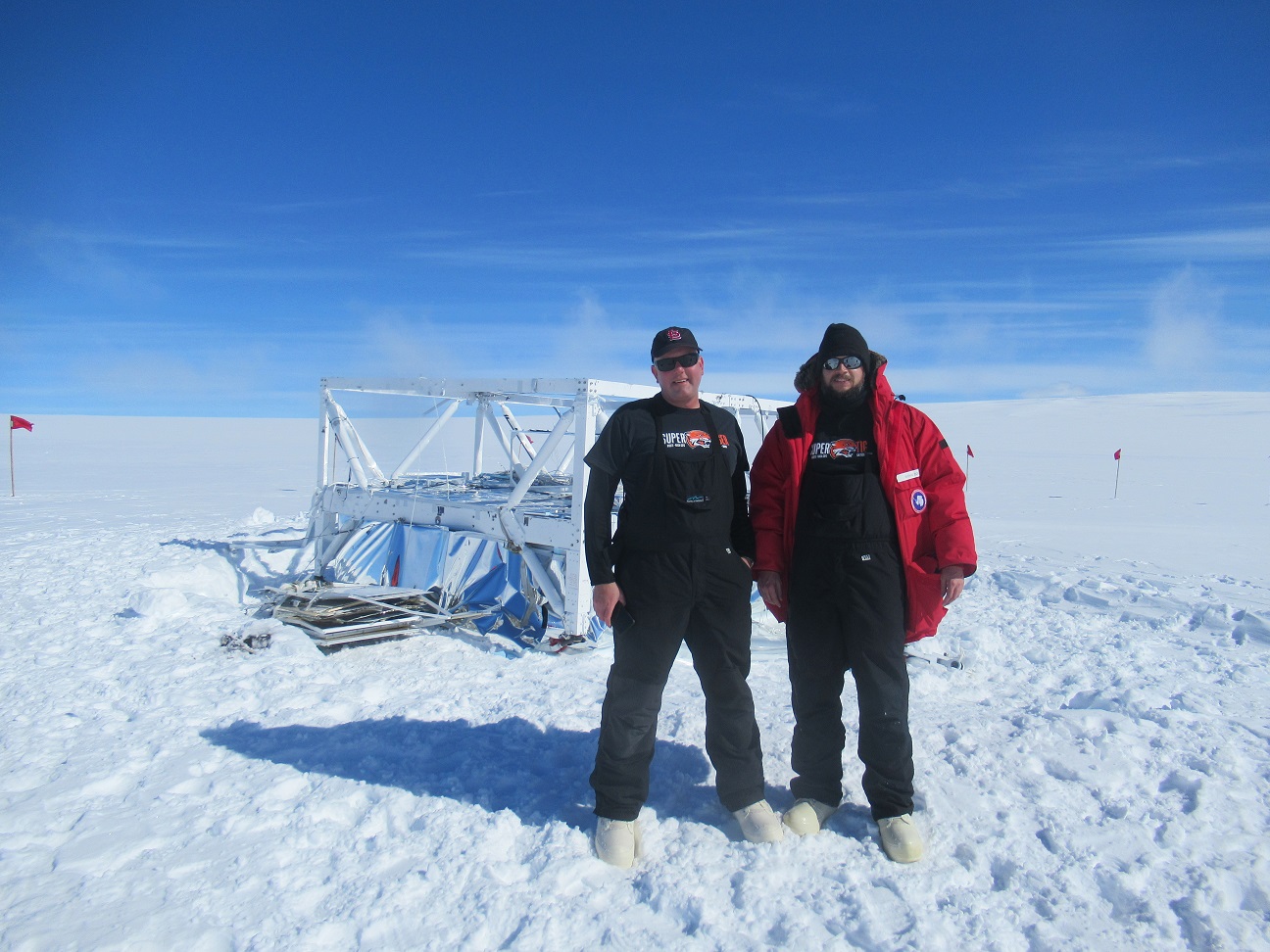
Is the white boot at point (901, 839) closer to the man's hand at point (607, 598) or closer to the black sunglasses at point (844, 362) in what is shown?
the man's hand at point (607, 598)

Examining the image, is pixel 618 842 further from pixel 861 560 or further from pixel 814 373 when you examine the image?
pixel 814 373

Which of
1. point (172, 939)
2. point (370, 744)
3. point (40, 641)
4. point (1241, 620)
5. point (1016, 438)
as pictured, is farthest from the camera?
point (1016, 438)

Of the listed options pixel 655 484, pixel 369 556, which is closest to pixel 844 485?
pixel 655 484

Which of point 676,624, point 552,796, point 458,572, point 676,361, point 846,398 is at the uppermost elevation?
point 676,361

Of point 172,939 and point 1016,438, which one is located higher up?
point 1016,438

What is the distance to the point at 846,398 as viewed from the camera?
327 centimetres

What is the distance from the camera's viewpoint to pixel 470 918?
8.77 ft

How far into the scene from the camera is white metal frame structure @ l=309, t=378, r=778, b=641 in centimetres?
616

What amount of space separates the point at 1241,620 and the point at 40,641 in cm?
931

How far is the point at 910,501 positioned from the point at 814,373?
667 mm

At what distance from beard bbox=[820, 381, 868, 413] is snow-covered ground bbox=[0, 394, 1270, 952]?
170 centimetres

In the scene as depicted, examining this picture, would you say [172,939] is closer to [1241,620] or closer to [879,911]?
[879,911]

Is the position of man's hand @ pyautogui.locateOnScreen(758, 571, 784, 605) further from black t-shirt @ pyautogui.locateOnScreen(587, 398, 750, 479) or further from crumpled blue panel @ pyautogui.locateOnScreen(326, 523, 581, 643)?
crumpled blue panel @ pyautogui.locateOnScreen(326, 523, 581, 643)

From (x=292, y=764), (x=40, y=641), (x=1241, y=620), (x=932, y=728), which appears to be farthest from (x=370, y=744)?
(x=1241, y=620)
